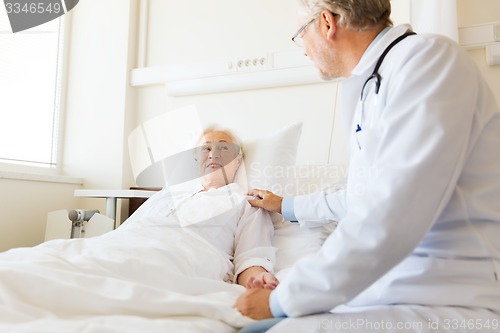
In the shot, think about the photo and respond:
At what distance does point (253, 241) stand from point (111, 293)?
0.71m

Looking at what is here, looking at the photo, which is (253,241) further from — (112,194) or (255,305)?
(112,194)

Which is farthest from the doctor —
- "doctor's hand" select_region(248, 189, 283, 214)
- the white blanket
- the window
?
the window

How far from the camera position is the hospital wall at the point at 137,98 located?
231 cm

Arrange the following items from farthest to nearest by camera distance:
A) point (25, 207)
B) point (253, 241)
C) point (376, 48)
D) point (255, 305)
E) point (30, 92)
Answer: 1. point (30, 92)
2. point (25, 207)
3. point (253, 241)
4. point (376, 48)
5. point (255, 305)

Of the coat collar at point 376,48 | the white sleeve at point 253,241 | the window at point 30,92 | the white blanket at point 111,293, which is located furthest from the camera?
the window at point 30,92

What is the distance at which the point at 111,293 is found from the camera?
3.00 ft

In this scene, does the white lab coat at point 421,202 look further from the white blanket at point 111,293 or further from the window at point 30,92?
the window at point 30,92

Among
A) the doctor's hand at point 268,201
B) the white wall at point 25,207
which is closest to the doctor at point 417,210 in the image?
the doctor's hand at point 268,201

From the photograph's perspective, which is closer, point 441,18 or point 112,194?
point 441,18

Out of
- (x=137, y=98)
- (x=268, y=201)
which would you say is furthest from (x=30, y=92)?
(x=268, y=201)

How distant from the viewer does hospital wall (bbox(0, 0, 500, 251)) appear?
2311 millimetres

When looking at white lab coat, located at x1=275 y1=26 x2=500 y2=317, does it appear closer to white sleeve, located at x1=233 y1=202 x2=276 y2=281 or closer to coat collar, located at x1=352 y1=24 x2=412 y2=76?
coat collar, located at x1=352 y1=24 x2=412 y2=76

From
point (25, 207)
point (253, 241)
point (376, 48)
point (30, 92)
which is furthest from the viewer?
point (30, 92)

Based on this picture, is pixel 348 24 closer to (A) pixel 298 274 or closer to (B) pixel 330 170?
(A) pixel 298 274
